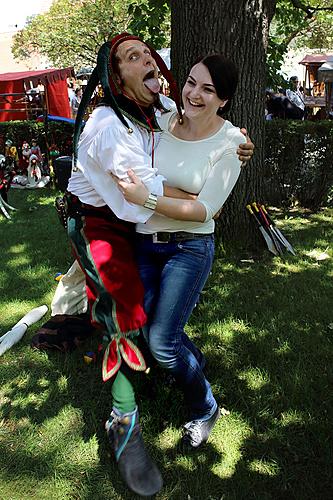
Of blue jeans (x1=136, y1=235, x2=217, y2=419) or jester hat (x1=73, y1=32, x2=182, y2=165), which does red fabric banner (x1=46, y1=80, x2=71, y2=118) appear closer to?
jester hat (x1=73, y1=32, x2=182, y2=165)

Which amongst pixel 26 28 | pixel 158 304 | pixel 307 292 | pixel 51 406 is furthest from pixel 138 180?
pixel 26 28

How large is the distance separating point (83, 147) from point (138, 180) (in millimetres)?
333

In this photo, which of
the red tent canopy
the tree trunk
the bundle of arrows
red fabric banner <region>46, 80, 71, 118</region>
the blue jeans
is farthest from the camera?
red fabric banner <region>46, 80, 71, 118</region>

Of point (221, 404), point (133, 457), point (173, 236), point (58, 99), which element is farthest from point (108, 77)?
point (58, 99)

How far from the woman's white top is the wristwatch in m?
0.23

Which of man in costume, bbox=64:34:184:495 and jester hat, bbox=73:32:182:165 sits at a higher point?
jester hat, bbox=73:32:182:165

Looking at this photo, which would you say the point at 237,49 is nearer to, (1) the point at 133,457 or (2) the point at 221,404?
(2) the point at 221,404

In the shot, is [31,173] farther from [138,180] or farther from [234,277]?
[138,180]

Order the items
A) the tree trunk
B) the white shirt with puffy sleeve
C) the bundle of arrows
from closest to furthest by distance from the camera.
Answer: the white shirt with puffy sleeve < the tree trunk < the bundle of arrows

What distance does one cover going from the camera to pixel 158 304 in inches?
91.1

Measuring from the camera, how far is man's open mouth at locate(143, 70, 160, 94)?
2.18m

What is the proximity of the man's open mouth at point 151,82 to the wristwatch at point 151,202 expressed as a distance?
53 centimetres

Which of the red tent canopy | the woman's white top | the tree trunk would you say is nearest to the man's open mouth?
the woman's white top

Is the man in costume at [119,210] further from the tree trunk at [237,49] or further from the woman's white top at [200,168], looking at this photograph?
the tree trunk at [237,49]
